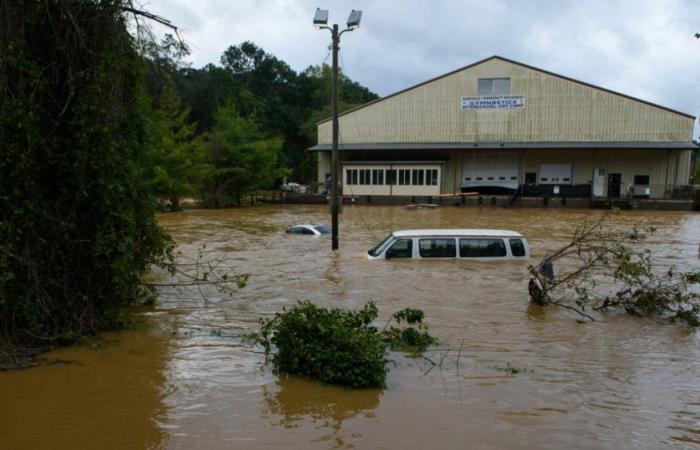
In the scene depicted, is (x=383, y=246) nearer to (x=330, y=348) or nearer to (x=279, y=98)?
(x=330, y=348)

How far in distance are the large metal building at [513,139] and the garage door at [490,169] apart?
0.29ft

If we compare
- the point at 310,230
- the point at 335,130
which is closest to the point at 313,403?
the point at 335,130

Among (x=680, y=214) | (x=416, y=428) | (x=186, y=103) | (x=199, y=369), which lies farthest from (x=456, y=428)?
(x=186, y=103)

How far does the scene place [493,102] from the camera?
153 feet

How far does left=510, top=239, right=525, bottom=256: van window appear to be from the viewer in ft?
50.3

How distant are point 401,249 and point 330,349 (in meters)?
8.06

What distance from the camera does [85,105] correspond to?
8430 mm

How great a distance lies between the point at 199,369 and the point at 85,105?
437 centimetres

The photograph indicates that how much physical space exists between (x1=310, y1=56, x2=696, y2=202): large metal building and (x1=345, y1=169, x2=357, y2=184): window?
9 cm

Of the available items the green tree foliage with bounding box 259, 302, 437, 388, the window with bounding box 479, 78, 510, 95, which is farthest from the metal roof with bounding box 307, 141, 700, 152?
the green tree foliage with bounding box 259, 302, 437, 388

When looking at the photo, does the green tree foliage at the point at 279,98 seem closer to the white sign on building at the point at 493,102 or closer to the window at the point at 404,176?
the window at the point at 404,176

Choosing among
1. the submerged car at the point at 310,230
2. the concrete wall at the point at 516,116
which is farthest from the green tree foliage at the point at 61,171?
the concrete wall at the point at 516,116

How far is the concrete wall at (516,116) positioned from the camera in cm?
4422

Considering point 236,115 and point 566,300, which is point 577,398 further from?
point 236,115
